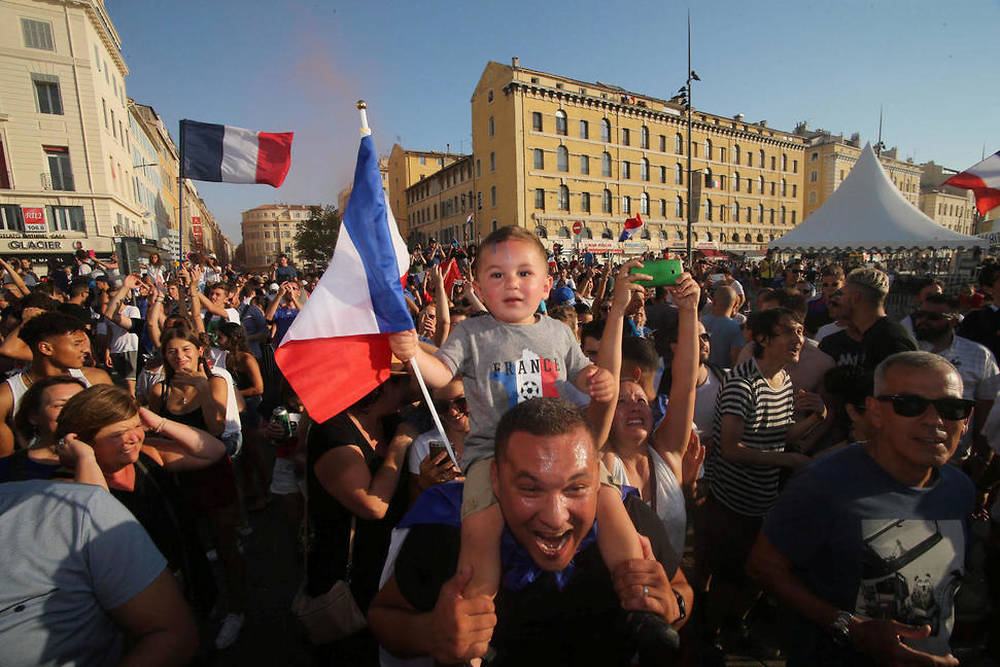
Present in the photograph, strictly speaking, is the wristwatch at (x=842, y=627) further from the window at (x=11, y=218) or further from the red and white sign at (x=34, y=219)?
the window at (x=11, y=218)

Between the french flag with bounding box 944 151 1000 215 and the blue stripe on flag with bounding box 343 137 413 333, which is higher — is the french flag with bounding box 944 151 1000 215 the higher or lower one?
the higher one

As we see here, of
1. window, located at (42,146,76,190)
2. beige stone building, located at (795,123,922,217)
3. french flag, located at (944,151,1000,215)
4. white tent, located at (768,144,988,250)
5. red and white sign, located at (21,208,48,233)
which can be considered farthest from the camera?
beige stone building, located at (795,123,922,217)

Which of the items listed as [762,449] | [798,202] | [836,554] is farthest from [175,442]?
[798,202]

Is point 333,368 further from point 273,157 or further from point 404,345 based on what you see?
point 273,157

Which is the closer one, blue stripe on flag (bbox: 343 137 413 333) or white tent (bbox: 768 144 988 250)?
blue stripe on flag (bbox: 343 137 413 333)

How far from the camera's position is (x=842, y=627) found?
1836mm

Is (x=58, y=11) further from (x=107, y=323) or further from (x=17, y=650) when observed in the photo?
(x=17, y=650)

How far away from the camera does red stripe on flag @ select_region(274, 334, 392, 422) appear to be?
2.25 meters

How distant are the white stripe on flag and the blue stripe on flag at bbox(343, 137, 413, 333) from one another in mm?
5444

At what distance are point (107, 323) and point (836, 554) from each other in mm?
9430

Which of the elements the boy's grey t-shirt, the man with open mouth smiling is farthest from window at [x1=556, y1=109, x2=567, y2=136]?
the man with open mouth smiling

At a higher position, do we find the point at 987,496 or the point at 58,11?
the point at 58,11

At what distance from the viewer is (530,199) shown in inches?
1702

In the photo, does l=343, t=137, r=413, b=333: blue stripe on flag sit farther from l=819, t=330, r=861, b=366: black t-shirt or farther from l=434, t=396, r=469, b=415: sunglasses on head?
l=819, t=330, r=861, b=366: black t-shirt
